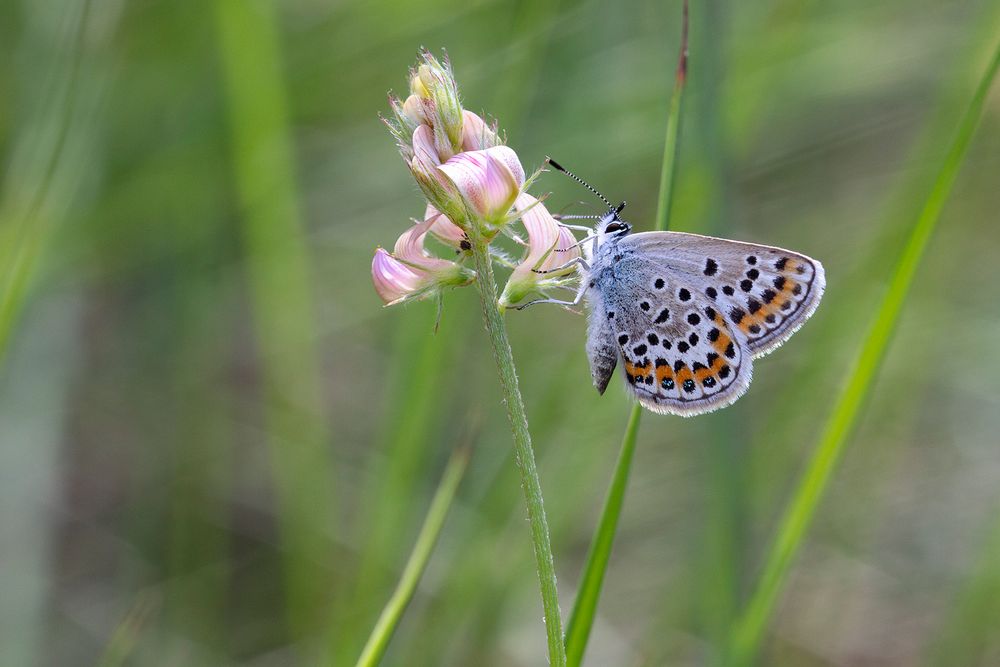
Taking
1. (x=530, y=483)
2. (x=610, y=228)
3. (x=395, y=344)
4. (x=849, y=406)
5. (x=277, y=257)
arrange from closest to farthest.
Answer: (x=530, y=483) → (x=849, y=406) → (x=610, y=228) → (x=277, y=257) → (x=395, y=344)

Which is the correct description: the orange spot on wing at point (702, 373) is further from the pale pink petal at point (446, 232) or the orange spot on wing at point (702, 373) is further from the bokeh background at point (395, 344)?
the bokeh background at point (395, 344)

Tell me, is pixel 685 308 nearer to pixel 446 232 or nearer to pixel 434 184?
pixel 446 232

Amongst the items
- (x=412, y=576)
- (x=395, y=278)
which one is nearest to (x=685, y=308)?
(x=395, y=278)

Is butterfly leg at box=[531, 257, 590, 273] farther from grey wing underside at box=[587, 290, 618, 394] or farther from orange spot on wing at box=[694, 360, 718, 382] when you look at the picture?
orange spot on wing at box=[694, 360, 718, 382]

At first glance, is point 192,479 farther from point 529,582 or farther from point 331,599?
point 529,582

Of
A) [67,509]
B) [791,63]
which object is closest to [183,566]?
[67,509]

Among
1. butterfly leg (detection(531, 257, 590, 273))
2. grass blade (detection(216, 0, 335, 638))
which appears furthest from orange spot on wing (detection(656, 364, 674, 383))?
grass blade (detection(216, 0, 335, 638))

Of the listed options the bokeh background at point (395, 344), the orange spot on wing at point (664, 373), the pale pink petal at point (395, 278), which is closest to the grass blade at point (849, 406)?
the orange spot on wing at point (664, 373)
